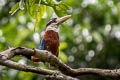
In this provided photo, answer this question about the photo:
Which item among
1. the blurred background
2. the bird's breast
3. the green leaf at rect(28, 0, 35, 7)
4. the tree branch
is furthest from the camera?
the blurred background

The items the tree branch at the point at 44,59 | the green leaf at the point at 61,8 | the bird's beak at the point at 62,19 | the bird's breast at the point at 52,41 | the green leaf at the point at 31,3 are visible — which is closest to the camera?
the tree branch at the point at 44,59

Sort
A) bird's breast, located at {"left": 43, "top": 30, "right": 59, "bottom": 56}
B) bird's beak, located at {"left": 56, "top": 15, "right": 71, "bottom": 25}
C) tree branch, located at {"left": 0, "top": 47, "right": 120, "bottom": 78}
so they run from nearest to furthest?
tree branch, located at {"left": 0, "top": 47, "right": 120, "bottom": 78} → bird's beak, located at {"left": 56, "top": 15, "right": 71, "bottom": 25} → bird's breast, located at {"left": 43, "top": 30, "right": 59, "bottom": 56}

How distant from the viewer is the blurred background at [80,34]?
5.06 metres

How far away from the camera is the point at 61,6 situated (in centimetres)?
276

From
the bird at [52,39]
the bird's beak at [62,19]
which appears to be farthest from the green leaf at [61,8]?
the bird at [52,39]

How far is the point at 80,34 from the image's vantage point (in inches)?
224

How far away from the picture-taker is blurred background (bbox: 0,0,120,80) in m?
5.06

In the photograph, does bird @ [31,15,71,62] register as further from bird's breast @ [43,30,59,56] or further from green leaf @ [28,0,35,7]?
green leaf @ [28,0,35,7]

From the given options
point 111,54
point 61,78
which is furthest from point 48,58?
point 111,54

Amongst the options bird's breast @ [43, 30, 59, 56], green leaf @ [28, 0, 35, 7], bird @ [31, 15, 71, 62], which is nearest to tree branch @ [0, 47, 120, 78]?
green leaf @ [28, 0, 35, 7]

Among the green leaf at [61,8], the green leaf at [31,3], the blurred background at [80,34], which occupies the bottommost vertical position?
the blurred background at [80,34]

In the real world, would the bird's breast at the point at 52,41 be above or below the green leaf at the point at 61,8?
below

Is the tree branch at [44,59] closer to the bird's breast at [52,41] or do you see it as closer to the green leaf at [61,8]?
the green leaf at [61,8]

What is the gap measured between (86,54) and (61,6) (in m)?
3.66
